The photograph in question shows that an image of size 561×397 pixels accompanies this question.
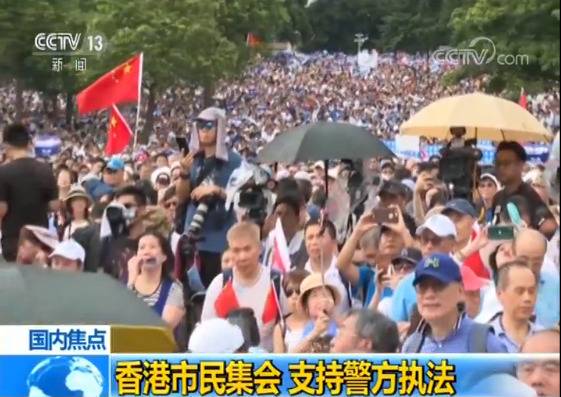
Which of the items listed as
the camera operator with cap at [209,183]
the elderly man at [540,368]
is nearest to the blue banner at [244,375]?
the elderly man at [540,368]

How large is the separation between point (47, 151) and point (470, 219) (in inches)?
56.2

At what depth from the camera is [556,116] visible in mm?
5027

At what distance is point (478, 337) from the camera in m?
5.37

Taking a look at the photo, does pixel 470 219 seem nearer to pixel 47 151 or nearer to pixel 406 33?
pixel 406 33

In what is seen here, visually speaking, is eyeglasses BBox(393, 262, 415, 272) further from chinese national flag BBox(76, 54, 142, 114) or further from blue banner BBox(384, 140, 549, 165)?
chinese national flag BBox(76, 54, 142, 114)

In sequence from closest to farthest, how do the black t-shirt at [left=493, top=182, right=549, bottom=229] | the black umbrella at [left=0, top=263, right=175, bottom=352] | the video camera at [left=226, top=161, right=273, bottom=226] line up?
the black t-shirt at [left=493, top=182, right=549, bottom=229], the black umbrella at [left=0, top=263, right=175, bottom=352], the video camera at [left=226, top=161, right=273, bottom=226]

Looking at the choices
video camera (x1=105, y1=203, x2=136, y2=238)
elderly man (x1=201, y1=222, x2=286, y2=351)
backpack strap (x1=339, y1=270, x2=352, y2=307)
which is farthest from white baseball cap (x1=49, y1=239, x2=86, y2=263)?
backpack strap (x1=339, y1=270, x2=352, y2=307)

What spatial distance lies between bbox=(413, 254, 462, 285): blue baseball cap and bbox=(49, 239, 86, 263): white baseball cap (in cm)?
112

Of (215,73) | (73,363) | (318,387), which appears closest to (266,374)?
(318,387)

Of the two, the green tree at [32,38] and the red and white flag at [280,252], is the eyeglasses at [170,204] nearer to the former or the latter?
the red and white flag at [280,252]

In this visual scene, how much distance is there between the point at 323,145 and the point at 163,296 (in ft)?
2.40

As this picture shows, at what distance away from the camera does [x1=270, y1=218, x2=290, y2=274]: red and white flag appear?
5.60 meters

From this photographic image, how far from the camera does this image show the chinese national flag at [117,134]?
5.55 meters

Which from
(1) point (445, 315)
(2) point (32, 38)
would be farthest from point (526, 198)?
(2) point (32, 38)
